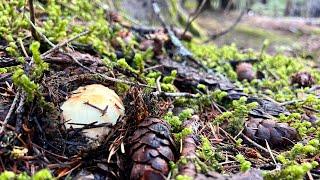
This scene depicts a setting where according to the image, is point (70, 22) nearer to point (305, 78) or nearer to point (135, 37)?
point (135, 37)

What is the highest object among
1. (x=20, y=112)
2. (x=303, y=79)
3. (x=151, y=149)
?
(x=20, y=112)

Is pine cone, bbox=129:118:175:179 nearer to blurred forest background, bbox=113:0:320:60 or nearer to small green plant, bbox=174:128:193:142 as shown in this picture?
small green plant, bbox=174:128:193:142

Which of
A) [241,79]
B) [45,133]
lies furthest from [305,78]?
[45,133]

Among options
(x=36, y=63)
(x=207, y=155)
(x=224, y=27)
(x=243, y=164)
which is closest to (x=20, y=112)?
(x=36, y=63)

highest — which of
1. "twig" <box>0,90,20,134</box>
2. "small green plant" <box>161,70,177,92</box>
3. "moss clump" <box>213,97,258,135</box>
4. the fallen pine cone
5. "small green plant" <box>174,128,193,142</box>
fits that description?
"twig" <box>0,90,20,134</box>

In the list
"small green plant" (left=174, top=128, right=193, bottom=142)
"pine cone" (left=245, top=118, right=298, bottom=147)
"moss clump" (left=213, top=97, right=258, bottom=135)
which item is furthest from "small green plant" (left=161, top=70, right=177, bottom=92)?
"small green plant" (left=174, top=128, right=193, bottom=142)

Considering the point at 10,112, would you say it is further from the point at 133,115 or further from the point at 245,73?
the point at 245,73
